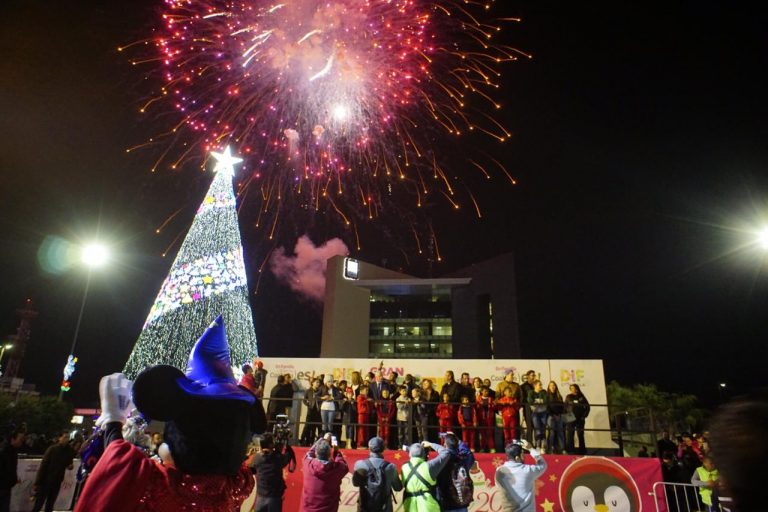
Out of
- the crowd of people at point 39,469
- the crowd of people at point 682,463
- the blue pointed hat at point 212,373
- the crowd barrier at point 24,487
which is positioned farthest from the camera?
the crowd barrier at point 24,487

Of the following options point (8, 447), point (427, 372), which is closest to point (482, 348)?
point (427, 372)

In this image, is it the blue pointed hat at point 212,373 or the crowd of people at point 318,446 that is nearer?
the crowd of people at point 318,446

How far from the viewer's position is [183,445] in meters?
2.43

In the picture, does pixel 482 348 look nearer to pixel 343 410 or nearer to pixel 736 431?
pixel 343 410

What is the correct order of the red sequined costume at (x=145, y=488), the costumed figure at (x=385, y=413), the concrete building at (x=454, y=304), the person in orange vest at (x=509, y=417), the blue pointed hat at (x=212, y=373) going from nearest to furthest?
the red sequined costume at (x=145, y=488), the blue pointed hat at (x=212, y=373), the person in orange vest at (x=509, y=417), the costumed figure at (x=385, y=413), the concrete building at (x=454, y=304)

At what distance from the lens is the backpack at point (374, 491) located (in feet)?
20.8

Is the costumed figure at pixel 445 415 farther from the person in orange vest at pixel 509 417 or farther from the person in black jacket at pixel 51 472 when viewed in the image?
the person in black jacket at pixel 51 472

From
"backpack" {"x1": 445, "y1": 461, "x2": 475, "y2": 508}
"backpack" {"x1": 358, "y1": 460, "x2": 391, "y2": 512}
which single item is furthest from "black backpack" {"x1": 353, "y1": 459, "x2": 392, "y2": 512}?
"backpack" {"x1": 445, "y1": 461, "x2": 475, "y2": 508}

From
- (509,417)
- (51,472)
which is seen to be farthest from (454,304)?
(51,472)

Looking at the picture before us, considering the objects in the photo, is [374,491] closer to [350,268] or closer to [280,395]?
[280,395]

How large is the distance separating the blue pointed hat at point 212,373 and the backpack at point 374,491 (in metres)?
4.23

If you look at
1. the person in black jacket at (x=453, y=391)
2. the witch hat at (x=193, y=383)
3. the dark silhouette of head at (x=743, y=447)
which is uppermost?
the person in black jacket at (x=453, y=391)

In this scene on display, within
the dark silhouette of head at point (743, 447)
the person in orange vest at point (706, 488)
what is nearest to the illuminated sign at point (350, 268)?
the person in orange vest at point (706, 488)

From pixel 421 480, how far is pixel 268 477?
2251 millimetres
